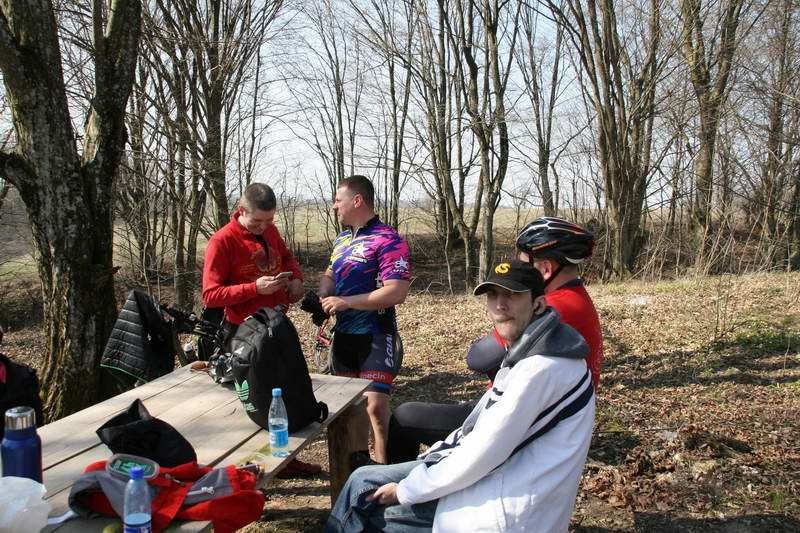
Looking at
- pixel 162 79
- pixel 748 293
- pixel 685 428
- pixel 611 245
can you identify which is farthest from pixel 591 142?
pixel 685 428

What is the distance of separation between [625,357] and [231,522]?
17.4ft

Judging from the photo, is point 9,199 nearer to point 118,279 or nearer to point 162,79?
point 118,279

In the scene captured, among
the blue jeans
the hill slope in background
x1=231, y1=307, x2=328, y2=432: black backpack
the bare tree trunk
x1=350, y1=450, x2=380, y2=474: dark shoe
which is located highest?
the bare tree trunk

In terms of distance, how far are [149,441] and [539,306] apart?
154 cm

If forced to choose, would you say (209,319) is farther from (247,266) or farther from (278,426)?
(278,426)

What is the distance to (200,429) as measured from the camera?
2.66 meters

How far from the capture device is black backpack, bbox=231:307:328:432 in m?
2.56

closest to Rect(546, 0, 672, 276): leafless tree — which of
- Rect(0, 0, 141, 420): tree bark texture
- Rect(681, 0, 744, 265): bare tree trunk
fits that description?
Rect(681, 0, 744, 265): bare tree trunk

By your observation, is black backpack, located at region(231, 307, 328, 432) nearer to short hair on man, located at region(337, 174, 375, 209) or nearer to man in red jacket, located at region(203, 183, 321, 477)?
man in red jacket, located at region(203, 183, 321, 477)

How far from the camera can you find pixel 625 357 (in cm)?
638

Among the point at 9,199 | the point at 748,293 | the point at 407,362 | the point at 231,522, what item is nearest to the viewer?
the point at 231,522

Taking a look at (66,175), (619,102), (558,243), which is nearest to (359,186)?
(558,243)

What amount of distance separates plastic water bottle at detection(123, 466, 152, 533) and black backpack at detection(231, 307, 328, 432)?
0.77m

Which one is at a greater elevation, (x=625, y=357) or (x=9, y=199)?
(x=9, y=199)
